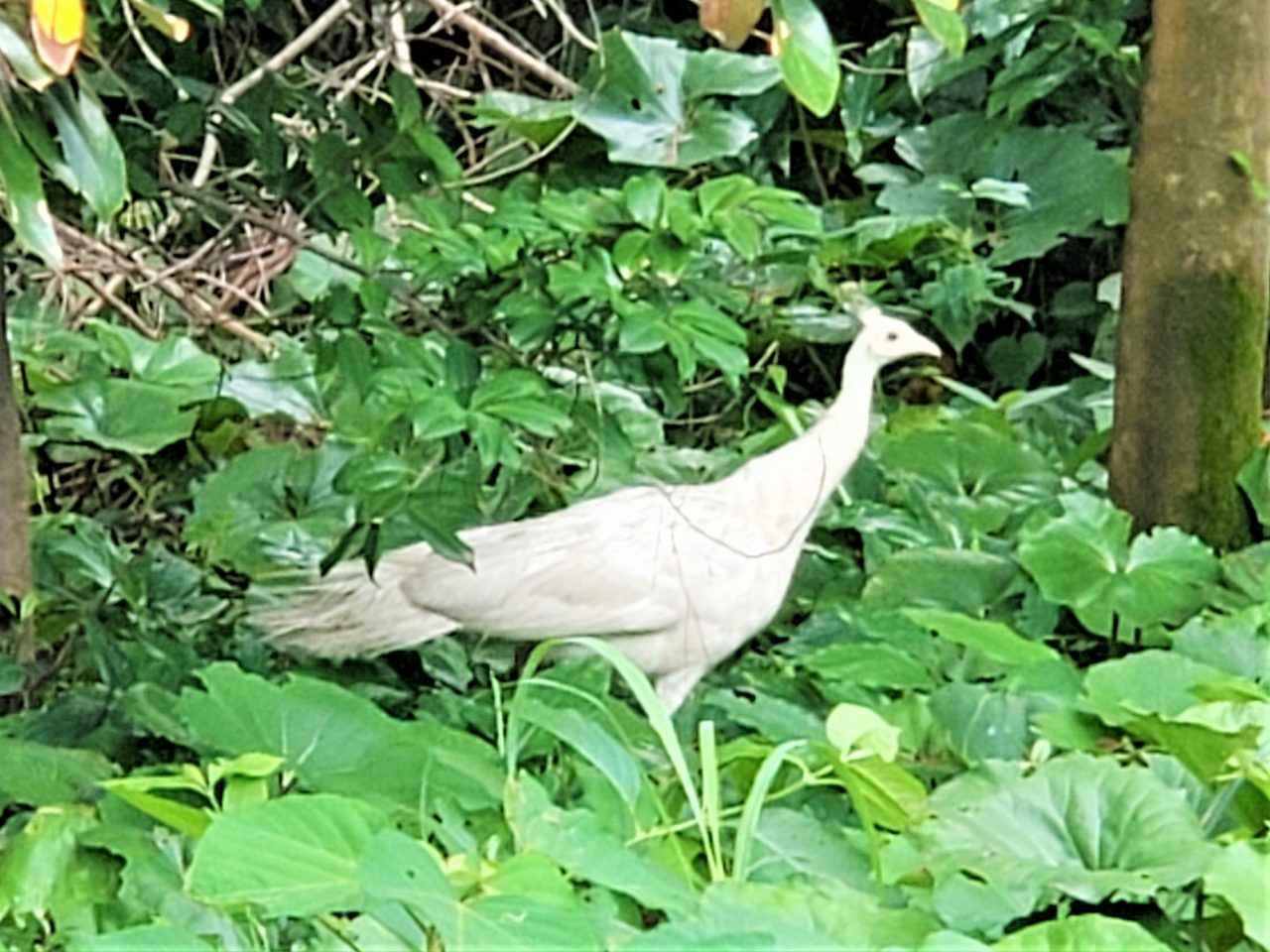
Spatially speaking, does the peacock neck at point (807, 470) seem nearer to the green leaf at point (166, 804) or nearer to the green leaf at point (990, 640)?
the green leaf at point (990, 640)

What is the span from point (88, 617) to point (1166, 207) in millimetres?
1250

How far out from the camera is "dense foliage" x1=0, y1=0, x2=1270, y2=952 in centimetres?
116

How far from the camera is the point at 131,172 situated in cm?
179

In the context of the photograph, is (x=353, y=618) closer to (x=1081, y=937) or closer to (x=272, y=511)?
(x=272, y=511)

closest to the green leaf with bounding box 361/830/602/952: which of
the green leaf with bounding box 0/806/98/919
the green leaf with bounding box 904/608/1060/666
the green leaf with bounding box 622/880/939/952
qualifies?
the green leaf with bounding box 622/880/939/952

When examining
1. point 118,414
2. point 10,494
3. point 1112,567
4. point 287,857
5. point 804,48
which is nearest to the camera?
point 804,48

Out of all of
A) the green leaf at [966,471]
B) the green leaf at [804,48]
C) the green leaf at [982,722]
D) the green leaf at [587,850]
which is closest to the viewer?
the green leaf at [804,48]

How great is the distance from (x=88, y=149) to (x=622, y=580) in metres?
0.89

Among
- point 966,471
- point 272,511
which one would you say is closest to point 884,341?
point 966,471

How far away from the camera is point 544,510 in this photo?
208 cm

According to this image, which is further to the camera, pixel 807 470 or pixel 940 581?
pixel 940 581

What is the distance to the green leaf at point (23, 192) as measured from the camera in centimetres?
95

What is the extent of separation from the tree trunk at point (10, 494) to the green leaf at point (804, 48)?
917 mm

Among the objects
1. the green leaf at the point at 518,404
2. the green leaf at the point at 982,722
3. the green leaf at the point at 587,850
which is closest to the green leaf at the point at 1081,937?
the green leaf at the point at 587,850
